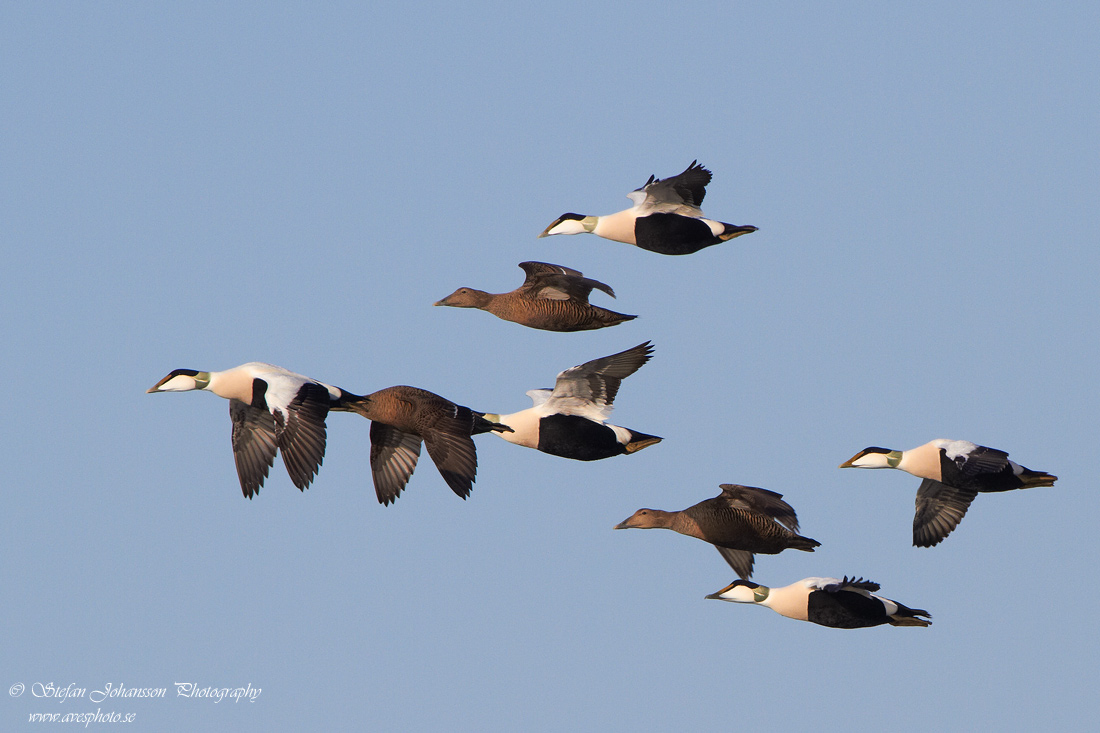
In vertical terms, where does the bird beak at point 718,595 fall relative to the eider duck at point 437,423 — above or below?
below

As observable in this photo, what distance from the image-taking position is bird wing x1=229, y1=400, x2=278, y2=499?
15.0 meters

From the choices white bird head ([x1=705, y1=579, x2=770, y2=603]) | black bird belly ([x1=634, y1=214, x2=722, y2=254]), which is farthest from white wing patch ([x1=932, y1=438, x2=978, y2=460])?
black bird belly ([x1=634, y1=214, x2=722, y2=254])

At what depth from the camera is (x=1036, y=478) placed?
51.5 ft

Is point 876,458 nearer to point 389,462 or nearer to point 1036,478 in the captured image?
point 1036,478

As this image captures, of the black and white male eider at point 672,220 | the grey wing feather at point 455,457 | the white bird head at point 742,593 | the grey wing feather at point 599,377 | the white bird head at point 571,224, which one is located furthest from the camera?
the white bird head at point 571,224

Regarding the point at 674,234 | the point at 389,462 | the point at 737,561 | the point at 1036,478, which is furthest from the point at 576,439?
the point at 1036,478

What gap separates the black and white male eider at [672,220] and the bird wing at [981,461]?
10.9 ft

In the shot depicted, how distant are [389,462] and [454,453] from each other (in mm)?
1623

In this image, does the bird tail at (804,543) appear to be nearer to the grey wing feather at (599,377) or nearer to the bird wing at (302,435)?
the grey wing feather at (599,377)

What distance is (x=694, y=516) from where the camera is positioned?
52.4 ft

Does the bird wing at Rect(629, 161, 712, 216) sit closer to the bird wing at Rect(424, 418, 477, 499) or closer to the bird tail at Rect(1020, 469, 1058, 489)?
the bird wing at Rect(424, 418, 477, 499)

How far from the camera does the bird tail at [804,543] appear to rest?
14742 millimetres

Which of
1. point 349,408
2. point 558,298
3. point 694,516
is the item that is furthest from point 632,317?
point 349,408

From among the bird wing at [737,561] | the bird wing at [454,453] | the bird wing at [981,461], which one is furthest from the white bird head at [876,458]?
the bird wing at [454,453]
